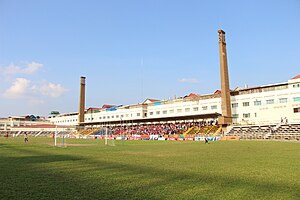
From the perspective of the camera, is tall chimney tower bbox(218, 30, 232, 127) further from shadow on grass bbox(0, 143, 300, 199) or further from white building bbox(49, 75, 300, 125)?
shadow on grass bbox(0, 143, 300, 199)

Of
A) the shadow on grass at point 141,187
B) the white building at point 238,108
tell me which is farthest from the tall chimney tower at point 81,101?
the shadow on grass at point 141,187

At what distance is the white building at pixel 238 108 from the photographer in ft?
179

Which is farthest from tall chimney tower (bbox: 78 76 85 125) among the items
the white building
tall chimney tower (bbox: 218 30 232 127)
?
tall chimney tower (bbox: 218 30 232 127)

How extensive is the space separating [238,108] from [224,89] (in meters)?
6.38

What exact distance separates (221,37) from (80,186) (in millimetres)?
62845

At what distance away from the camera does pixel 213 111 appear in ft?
222

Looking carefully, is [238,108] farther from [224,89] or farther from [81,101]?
[81,101]

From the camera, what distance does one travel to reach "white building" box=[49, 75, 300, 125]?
5447 cm

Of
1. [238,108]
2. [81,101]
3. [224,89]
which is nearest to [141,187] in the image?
[224,89]

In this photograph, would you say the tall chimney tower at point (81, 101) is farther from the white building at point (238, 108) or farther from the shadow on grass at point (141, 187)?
the shadow on grass at point (141, 187)

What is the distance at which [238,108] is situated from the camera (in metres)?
62.7

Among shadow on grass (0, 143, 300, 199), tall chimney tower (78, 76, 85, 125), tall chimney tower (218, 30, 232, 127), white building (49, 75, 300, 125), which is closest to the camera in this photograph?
shadow on grass (0, 143, 300, 199)

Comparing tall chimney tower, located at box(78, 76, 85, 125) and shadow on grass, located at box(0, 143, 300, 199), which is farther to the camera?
tall chimney tower, located at box(78, 76, 85, 125)

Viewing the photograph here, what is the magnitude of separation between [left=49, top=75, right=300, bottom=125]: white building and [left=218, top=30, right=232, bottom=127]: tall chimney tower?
3.17 meters
